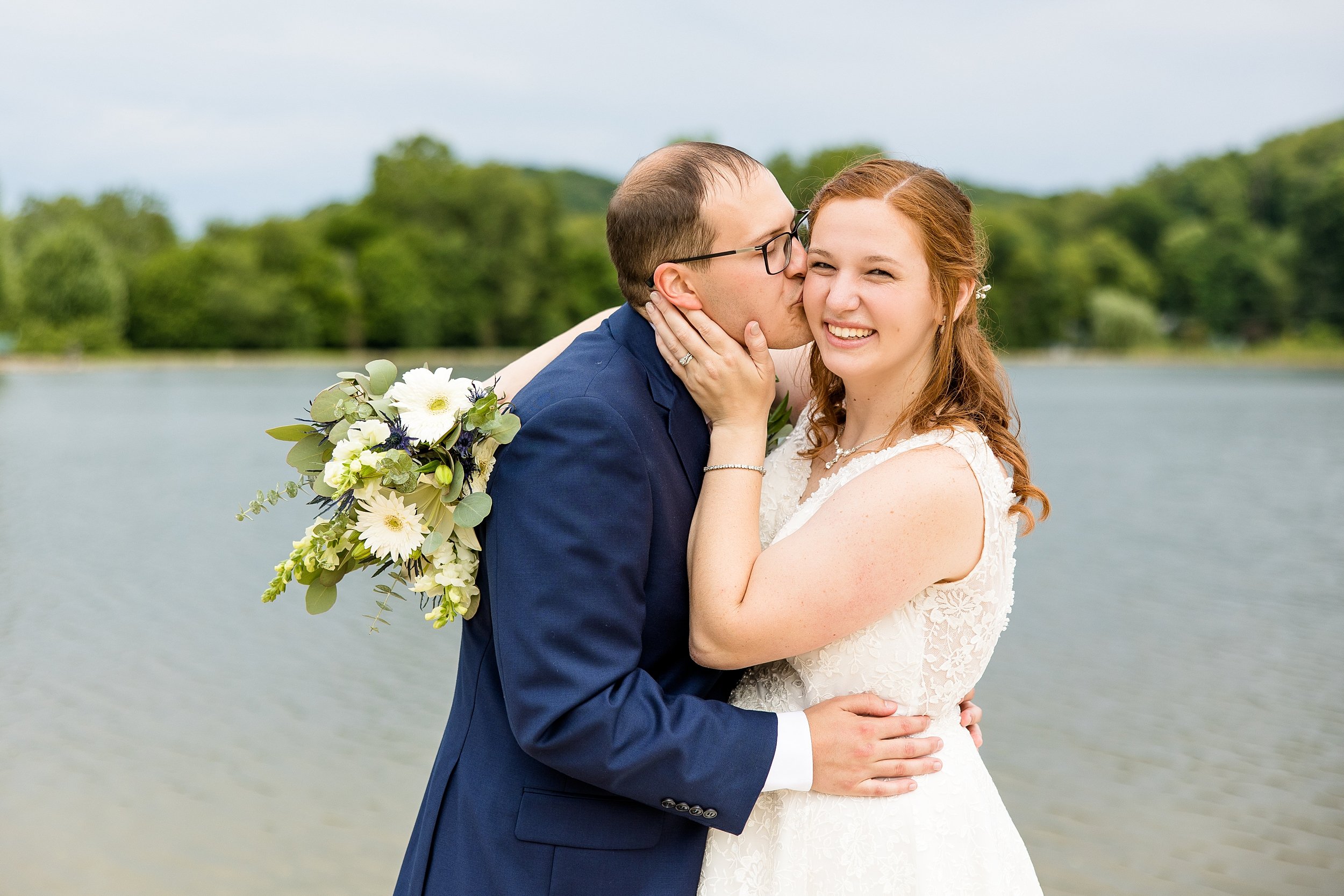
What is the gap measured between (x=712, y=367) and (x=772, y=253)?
1.05 ft

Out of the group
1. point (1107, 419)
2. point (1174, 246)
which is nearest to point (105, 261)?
point (1107, 419)

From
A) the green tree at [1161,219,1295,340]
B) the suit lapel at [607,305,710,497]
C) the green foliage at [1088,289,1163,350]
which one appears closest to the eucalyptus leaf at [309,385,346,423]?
the suit lapel at [607,305,710,497]

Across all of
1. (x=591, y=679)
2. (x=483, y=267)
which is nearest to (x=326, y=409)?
(x=591, y=679)

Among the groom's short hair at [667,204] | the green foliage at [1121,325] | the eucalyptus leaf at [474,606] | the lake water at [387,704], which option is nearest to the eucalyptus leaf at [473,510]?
the eucalyptus leaf at [474,606]

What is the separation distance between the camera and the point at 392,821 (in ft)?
24.5

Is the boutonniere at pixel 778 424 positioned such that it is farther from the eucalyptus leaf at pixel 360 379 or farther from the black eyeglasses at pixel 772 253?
the eucalyptus leaf at pixel 360 379

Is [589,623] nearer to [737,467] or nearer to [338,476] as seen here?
[737,467]

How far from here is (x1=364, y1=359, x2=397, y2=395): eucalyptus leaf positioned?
→ 251 centimetres

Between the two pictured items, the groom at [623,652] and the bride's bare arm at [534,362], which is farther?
the bride's bare arm at [534,362]

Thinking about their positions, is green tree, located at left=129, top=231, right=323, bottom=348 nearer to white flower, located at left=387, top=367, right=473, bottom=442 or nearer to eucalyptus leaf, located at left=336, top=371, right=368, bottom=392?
eucalyptus leaf, located at left=336, top=371, right=368, bottom=392

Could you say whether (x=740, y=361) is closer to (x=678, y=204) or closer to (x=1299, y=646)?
(x=678, y=204)

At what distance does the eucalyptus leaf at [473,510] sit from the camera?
88.7 inches

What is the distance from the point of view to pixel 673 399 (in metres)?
2.48

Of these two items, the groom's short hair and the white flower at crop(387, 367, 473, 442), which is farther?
the groom's short hair
